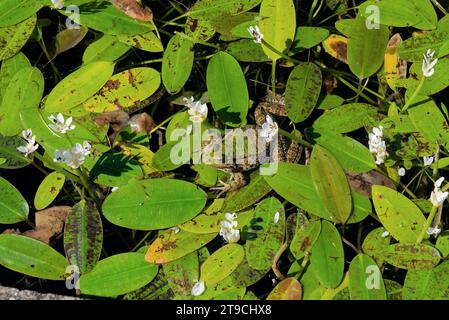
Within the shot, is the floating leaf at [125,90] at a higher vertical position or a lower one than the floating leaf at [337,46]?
lower

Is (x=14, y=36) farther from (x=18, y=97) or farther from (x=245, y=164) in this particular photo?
(x=245, y=164)

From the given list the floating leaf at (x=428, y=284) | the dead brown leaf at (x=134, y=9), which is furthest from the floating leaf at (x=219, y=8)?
Answer: the floating leaf at (x=428, y=284)

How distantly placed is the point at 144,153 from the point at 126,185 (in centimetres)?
14

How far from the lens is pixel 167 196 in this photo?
1798 millimetres

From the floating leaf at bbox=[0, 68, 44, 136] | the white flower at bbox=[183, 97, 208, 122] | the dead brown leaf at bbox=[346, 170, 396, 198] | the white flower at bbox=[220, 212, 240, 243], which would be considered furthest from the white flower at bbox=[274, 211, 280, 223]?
the floating leaf at bbox=[0, 68, 44, 136]

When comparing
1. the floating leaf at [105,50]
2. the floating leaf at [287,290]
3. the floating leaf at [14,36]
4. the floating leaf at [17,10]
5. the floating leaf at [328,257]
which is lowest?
the floating leaf at [287,290]

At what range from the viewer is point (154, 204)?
178 cm

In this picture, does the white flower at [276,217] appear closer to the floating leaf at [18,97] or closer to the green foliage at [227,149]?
the green foliage at [227,149]

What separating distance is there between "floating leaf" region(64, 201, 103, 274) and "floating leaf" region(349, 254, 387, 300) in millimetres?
676

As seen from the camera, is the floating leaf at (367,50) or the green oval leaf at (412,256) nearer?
the green oval leaf at (412,256)

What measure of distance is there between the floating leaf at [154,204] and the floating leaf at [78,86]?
343 millimetres

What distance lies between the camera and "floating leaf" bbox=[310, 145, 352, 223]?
173 centimetres

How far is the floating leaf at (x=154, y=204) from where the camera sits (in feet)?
5.76

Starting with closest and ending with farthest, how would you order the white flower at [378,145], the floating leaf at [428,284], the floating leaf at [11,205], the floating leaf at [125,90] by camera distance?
1. the floating leaf at [428,284]
2. the white flower at [378,145]
3. the floating leaf at [11,205]
4. the floating leaf at [125,90]
